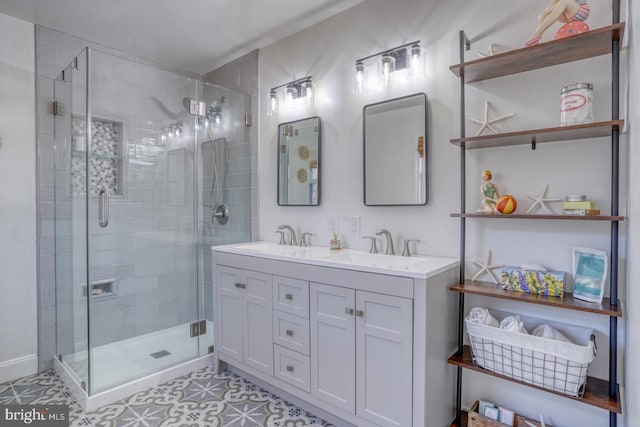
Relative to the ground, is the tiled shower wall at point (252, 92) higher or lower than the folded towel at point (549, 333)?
higher

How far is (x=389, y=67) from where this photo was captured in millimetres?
2111

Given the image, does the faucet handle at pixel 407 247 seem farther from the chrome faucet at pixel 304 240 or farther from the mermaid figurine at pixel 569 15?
the mermaid figurine at pixel 569 15

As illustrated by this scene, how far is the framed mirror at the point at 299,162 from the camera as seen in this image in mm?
2529

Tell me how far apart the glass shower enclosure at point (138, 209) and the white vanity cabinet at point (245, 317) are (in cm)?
40

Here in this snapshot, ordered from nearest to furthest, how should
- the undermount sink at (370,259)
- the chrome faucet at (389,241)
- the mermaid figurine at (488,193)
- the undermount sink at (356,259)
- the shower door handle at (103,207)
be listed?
the undermount sink at (356,259)
the mermaid figurine at (488,193)
the undermount sink at (370,259)
the chrome faucet at (389,241)
the shower door handle at (103,207)

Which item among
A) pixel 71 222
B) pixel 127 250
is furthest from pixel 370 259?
pixel 71 222

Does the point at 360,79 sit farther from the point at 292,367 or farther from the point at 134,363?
the point at 134,363

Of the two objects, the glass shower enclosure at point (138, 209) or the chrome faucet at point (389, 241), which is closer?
the chrome faucet at point (389, 241)

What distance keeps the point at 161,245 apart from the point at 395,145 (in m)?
1.97

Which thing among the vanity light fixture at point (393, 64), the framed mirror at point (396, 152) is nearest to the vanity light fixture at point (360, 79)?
the vanity light fixture at point (393, 64)

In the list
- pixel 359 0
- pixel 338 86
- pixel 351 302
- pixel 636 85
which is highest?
pixel 359 0

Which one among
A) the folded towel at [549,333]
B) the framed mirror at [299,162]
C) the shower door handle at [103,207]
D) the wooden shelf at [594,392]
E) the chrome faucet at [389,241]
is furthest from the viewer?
the framed mirror at [299,162]

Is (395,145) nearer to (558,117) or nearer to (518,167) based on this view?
(518,167)

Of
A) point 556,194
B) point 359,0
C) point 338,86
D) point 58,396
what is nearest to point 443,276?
point 556,194
